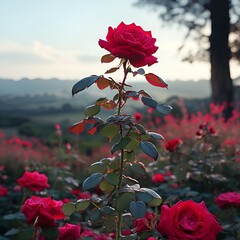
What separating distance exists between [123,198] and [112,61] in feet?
1.50

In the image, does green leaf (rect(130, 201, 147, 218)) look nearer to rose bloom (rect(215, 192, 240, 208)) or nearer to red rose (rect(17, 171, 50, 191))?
rose bloom (rect(215, 192, 240, 208))

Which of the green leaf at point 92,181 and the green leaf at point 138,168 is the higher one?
the green leaf at point 138,168

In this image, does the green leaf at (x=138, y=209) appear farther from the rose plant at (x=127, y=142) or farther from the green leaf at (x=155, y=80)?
the green leaf at (x=155, y=80)

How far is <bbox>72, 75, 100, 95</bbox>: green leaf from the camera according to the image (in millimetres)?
1441

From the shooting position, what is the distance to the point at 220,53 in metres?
10.9

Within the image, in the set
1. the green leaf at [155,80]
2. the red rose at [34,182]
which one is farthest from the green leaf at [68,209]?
the red rose at [34,182]

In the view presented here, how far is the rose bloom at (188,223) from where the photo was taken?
1.36 metres

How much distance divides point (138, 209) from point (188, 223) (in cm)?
15

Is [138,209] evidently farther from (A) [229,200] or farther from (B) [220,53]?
(B) [220,53]

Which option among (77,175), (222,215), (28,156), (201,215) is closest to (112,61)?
(201,215)

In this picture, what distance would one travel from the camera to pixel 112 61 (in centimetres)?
156

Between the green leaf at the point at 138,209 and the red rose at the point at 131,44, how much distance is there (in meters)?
0.43

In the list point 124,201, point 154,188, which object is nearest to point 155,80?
point 124,201

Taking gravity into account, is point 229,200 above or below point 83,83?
below
